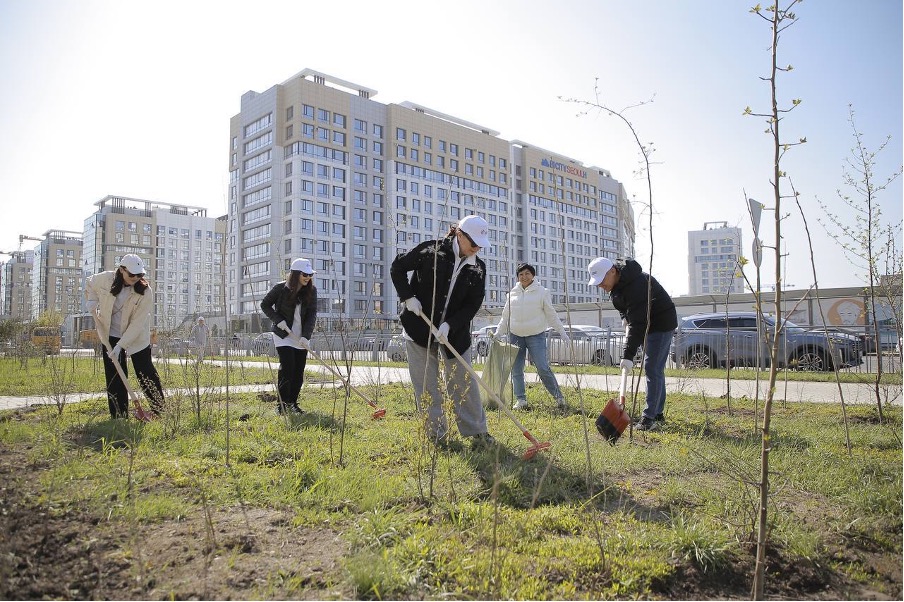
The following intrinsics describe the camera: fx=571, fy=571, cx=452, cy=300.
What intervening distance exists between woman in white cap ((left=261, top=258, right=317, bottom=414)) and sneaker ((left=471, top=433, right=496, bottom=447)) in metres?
2.18

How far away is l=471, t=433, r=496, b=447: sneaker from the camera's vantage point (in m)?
4.22

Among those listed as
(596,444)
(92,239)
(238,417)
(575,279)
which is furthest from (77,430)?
(92,239)

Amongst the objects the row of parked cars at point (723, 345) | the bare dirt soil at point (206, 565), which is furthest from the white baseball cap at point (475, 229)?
the row of parked cars at point (723, 345)

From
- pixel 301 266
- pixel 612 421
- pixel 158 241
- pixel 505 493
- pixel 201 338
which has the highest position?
pixel 158 241

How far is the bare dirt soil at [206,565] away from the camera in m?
1.97

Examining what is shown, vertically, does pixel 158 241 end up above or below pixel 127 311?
above

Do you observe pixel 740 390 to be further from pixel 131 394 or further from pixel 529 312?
pixel 131 394

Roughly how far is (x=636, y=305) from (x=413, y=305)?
2272 millimetres

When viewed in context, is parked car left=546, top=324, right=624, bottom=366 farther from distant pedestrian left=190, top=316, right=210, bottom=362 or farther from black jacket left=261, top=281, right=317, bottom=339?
black jacket left=261, top=281, right=317, bottom=339

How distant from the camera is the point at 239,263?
216 feet

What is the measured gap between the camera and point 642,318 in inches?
205

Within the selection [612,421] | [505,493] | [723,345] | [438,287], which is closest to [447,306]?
[438,287]

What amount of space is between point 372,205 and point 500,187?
2026cm

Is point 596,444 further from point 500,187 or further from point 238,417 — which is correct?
point 500,187
